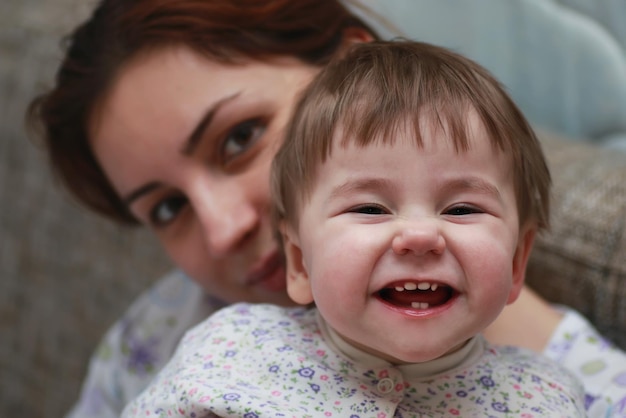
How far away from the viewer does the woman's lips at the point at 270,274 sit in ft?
3.46

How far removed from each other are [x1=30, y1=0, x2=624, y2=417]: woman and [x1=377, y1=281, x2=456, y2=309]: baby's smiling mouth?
1.10 ft

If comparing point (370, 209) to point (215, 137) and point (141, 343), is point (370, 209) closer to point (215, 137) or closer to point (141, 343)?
point (215, 137)

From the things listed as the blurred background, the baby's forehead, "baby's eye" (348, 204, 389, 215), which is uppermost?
the baby's forehead

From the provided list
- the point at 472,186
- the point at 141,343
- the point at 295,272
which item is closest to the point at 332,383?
the point at 295,272

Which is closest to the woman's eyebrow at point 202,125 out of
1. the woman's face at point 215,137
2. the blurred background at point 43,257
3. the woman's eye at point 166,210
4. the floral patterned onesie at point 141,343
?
the woman's face at point 215,137

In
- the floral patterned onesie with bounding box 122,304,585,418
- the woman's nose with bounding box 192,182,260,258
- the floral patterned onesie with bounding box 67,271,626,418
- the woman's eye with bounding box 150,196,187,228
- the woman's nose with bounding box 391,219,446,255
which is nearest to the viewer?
the woman's nose with bounding box 391,219,446,255

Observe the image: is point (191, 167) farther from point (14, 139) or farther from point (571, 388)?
point (14, 139)

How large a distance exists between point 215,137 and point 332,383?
1.28ft

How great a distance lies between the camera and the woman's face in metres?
1.02

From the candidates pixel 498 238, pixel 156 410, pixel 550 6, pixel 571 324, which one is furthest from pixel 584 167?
pixel 156 410

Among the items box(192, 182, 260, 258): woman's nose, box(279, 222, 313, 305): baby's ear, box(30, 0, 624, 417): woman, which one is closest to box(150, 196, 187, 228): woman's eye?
box(30, 0, 624, 417): woman

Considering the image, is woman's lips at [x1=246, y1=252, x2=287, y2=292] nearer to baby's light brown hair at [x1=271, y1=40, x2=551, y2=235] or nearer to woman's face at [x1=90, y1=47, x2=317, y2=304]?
woman's face at [x1=90, y1=47, x2=317, y2=304]

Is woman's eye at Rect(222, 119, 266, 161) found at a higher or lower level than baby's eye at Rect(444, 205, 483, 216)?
lower

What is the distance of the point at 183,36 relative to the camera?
1.06 meters
